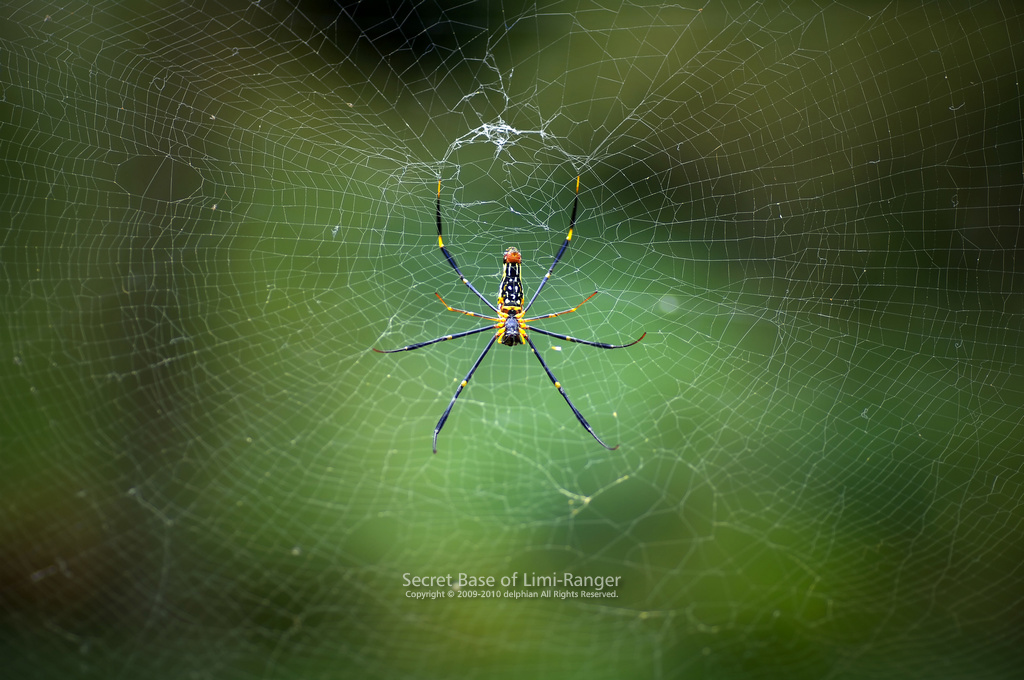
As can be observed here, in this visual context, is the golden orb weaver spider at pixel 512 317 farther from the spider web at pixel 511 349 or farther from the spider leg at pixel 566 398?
the spider web at pixel 511 349

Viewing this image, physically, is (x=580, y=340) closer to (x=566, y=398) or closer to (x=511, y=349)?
(x=566, y=398)

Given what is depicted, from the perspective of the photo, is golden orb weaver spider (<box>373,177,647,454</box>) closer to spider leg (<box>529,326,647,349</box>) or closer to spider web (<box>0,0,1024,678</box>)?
spider leg (<box>529,326,647,349</box>)

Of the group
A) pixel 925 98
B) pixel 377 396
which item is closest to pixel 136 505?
pixel 377 396

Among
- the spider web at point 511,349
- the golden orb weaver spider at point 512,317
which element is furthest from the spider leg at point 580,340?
the spider web at point 511,349

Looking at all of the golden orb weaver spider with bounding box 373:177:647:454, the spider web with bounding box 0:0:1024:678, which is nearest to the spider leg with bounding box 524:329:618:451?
the golden orb weaver spider with bounding box 373:177:647:454

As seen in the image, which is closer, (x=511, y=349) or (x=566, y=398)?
(x=566, y=398)

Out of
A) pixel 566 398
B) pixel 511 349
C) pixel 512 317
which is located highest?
pixel 512 317

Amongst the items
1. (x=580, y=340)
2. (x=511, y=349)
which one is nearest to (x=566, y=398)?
(x=580, y=340)

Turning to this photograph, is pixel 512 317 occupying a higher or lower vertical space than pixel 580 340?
higher
